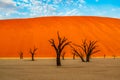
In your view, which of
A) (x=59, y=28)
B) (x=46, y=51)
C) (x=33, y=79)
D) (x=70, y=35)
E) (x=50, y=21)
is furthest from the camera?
(x=50, y=21)

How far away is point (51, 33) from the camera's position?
8300cm

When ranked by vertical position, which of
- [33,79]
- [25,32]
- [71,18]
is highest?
[71,18]

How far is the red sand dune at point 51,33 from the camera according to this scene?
74581mm

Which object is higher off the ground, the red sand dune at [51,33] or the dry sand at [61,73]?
the red sand dune at [51,33]

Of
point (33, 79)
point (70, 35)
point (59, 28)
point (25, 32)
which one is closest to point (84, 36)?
point (70, 35)

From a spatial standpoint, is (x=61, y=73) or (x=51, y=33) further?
(x=51, y=33)

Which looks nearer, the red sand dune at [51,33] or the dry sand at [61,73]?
the dry sand at [61,73]

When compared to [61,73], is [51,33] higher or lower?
higher

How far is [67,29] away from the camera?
8600 centimetres

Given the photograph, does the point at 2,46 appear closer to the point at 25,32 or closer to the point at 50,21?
the point at 25,32

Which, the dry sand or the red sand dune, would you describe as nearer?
the dry sand

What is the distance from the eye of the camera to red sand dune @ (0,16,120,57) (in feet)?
245

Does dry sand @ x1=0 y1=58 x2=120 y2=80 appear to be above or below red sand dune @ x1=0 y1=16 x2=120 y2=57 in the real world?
below

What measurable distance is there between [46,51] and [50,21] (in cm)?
2532
